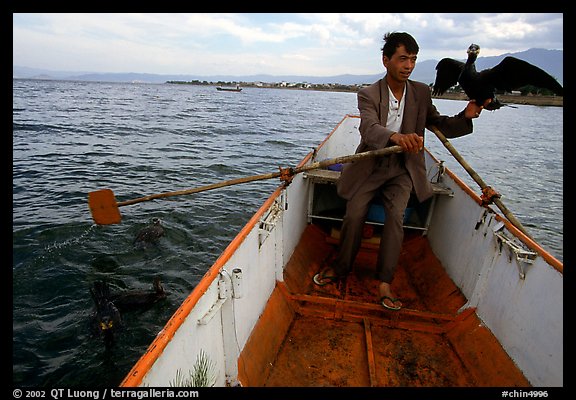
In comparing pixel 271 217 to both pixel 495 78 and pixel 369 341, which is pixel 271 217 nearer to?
pixel 369 341

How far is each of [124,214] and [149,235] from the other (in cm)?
186

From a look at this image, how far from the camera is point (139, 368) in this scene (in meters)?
1.47

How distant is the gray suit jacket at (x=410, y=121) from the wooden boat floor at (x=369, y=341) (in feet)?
4.32

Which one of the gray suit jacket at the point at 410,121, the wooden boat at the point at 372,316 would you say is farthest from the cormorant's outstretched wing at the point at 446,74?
the wooden boat at the point at 372,316

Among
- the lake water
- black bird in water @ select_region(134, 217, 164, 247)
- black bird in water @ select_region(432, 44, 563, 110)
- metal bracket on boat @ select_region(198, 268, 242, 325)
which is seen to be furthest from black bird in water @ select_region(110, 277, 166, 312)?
black bird in water @ select_region(432, 44, 563, 110)

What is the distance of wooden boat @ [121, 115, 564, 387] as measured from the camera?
2293 mm

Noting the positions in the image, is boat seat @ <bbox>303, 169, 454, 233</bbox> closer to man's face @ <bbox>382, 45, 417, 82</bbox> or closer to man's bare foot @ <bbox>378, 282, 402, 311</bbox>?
man's bare foot @ <bbox>378, 282, 402, 311</bbox>

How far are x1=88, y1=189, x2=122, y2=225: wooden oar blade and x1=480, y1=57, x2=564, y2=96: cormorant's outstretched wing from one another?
4.32 m

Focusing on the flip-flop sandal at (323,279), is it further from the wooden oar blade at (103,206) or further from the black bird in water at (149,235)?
the black bird in water at (149,235)

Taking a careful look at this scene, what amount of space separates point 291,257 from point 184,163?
1129 cm

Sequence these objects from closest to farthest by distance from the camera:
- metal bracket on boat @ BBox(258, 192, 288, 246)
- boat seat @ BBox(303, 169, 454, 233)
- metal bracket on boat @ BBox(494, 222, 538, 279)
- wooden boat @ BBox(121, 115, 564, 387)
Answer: wooden boat @ BBox(121, 115, 564, 387)
metal bracket on boat @ BBox(494, 222, 538, 279)
metal bracket on boat @ BBox(258, 192, 288, 246)
boat seat @ BBox(303, 169, 454, 233)

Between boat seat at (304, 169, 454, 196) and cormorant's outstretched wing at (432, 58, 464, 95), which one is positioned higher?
cormorant's outstretched wing at (432, 58, 464, 95)

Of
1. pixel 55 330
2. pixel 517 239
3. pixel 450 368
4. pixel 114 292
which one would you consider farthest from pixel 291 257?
pixel 55 330
